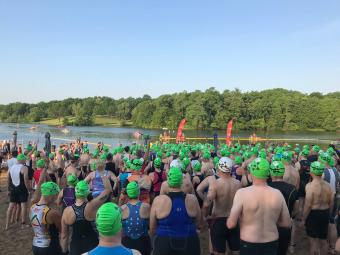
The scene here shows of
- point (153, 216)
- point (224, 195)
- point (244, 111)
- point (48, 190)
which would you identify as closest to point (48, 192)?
point (48, 190)

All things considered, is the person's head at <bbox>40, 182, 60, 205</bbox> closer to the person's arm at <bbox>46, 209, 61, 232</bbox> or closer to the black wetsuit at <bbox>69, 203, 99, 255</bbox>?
the person's arm at <bbox>46, 209, 61, 232</bbox>

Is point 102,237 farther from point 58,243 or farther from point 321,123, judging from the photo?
point 321,123

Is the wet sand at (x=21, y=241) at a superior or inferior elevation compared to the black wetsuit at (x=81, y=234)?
inferior

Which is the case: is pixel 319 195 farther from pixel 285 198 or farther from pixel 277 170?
pixel 277 170

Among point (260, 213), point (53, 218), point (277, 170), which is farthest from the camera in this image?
point (277, 170)

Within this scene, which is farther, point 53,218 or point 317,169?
point 317,169

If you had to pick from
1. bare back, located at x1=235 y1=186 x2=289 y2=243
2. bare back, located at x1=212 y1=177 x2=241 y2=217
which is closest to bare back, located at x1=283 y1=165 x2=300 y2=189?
bare back, located at x1=212 y1=177 x2=241 y2=217

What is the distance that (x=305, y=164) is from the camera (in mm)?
7848

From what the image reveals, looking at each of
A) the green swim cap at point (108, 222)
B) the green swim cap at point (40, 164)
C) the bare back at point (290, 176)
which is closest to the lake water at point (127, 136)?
the green swim cap at point (40, 164)

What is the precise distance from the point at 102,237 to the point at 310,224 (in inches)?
164

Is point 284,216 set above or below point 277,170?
below

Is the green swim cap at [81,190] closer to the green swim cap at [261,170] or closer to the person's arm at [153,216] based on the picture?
the person's arm at [153,216]

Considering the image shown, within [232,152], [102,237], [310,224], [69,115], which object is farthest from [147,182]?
[69,115]

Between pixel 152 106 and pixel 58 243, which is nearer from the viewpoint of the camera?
pixel 58 243
